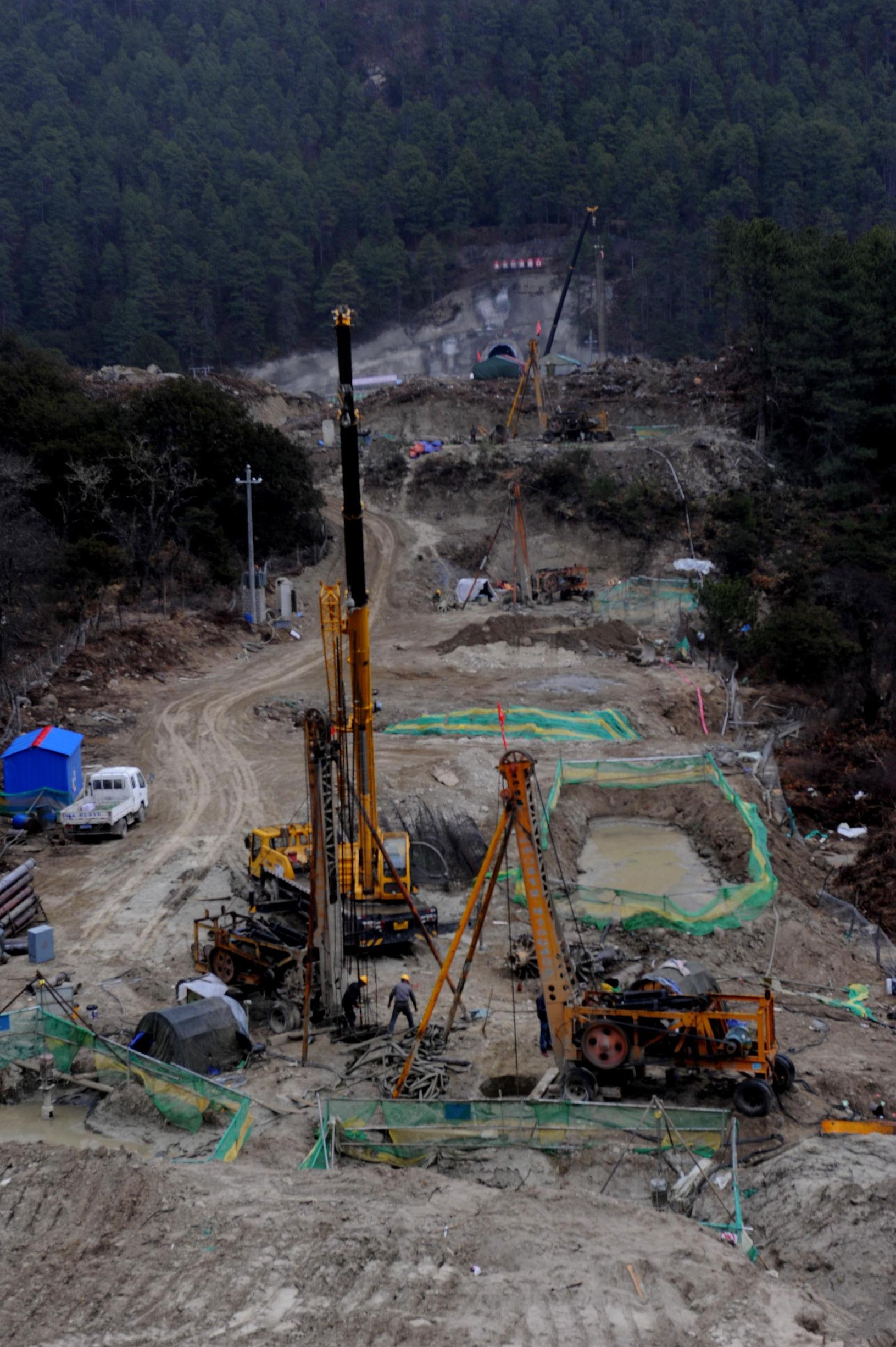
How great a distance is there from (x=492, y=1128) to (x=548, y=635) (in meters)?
30.6

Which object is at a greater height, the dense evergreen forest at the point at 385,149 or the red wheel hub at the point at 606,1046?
the dense evergreen forest at the point at 385,149

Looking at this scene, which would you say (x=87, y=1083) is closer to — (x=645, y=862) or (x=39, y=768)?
(x=39, y=768)

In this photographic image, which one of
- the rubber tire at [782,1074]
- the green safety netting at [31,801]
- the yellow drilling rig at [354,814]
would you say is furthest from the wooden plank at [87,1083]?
the green safety netting at [31,801]

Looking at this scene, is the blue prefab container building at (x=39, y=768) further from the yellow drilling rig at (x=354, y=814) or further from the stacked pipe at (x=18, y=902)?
the yellow drilling rig at (x=354, y=814)

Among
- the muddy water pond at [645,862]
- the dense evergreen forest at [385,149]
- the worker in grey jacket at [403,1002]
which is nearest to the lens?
the worker in grey jacket at [403,1002]

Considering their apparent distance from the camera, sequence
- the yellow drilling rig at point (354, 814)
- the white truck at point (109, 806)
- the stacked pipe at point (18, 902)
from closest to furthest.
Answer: the yellow drilling rig at point (354, 814)
the stacked pipe at point (18, 902)
the white truck at point (109, 806)

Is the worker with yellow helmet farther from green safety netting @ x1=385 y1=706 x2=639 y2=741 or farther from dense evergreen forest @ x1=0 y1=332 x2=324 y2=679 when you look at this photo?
dense evergreen forest @ x1=0 y1=332 x2=324 y2=679

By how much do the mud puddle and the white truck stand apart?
1079 cm

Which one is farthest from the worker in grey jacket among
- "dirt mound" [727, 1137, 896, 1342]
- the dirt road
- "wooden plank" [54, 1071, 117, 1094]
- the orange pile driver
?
"dirt mound" [727, 1137, 896, 1342]

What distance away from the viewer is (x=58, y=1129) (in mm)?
14672

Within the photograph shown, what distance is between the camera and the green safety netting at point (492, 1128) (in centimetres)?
1332

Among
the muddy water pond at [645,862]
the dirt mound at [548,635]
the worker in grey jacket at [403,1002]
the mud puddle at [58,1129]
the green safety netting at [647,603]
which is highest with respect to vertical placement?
the green safety netting at [647,603]

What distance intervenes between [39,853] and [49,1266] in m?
14.9

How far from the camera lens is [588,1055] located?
49.5 feet
